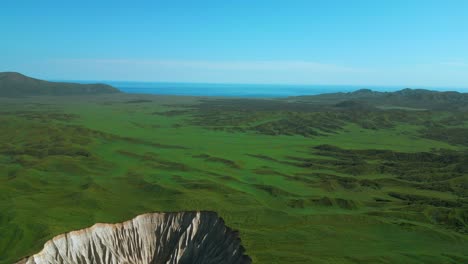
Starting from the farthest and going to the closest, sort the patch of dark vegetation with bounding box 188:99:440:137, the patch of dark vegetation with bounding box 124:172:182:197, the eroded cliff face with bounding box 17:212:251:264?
the patch of dark vegetation with bounding box 188:99:440:137 < the patch of dark vegetation with bounding box 124:172:182:197 < the eroded cliff face with bounding box 17:212:251:264

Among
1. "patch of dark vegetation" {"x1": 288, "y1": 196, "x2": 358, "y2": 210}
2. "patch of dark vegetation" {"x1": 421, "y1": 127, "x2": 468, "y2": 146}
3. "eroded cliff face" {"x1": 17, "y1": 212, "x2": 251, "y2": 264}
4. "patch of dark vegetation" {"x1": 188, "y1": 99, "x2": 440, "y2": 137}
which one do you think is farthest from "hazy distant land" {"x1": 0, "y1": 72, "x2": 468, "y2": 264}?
"eroded cliff face" {"x1": 17, "y1": 212, "x2": 251, "y2": 264}

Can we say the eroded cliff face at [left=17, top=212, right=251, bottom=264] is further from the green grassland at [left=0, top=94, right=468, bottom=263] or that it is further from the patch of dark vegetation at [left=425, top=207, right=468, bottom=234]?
the patch of dark vegetation at [left=425, top=207, right=468, bottom=234]

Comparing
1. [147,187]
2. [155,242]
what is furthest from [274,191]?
[155,242]

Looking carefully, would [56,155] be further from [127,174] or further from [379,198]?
[379,198]

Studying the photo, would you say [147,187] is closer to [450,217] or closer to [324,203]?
[324,203]

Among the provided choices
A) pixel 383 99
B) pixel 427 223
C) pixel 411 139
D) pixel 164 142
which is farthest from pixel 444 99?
pixel 427 223

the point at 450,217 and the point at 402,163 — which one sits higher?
the point at 402,163

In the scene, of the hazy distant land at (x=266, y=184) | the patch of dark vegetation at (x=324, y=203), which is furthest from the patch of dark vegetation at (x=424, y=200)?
the patch of dark vegetation at (x=324, y=203)
